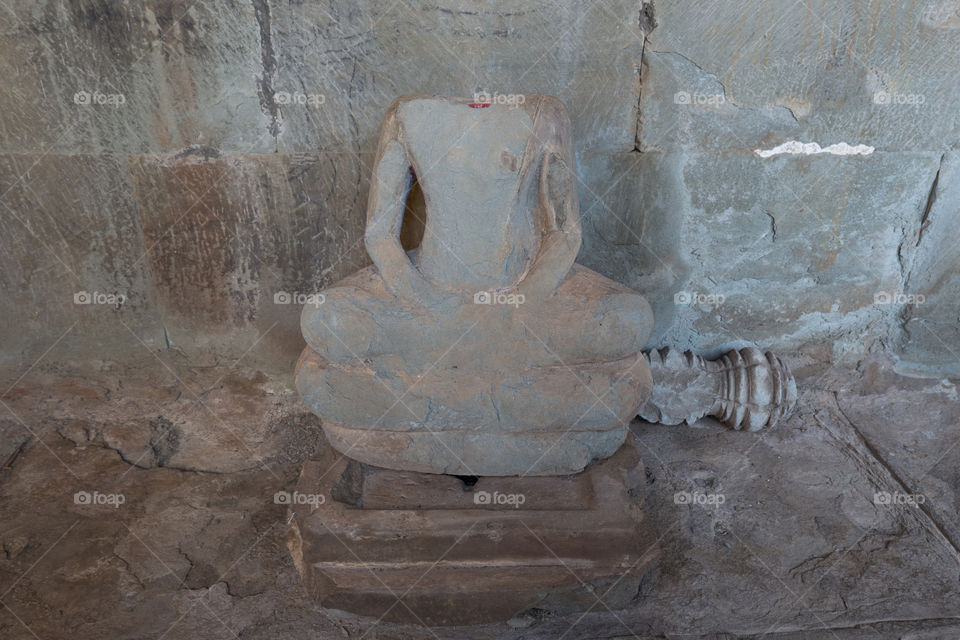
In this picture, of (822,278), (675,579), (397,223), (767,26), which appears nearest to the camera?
(675,579)

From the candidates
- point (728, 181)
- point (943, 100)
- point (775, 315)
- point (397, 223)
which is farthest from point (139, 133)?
point (943, 100)

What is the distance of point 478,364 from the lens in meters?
2.60

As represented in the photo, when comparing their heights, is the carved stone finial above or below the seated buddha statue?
below

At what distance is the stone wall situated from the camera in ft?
10.1

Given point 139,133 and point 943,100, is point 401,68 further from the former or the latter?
point 943,100

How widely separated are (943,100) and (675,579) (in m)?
2.44

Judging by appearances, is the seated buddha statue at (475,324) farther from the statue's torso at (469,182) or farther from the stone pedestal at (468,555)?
the stone pedestal at (468,555)

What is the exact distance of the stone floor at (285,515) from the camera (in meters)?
2.31

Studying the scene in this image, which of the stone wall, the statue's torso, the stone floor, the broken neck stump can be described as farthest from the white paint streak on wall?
the statue's torso

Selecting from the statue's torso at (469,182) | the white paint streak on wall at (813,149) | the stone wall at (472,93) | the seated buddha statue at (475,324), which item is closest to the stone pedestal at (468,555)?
the seated buddha statue at (475,324)

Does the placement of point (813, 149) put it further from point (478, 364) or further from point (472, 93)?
point (478, 364)

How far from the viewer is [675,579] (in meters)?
2.46

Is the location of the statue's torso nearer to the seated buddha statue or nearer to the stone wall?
the seated buddha statue

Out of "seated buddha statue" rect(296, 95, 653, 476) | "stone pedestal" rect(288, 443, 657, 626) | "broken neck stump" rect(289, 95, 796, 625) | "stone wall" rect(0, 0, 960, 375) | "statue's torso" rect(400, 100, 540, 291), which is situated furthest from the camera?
"stone wall" rect(0, 0, 960, 375)
